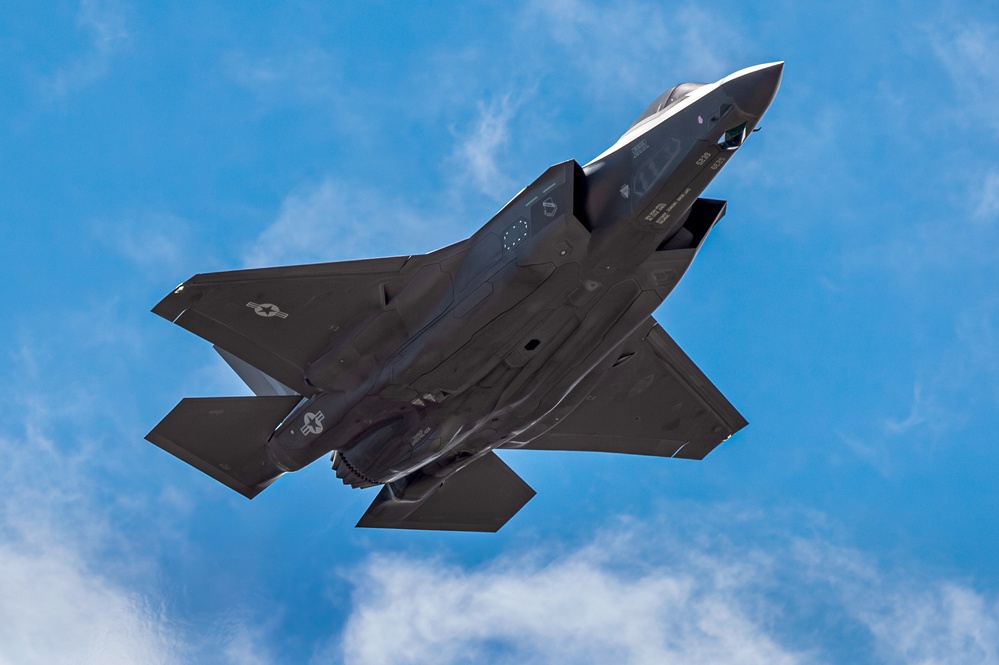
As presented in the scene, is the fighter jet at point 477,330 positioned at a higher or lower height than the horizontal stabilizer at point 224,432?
lower

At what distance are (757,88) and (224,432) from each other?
39.0 feet

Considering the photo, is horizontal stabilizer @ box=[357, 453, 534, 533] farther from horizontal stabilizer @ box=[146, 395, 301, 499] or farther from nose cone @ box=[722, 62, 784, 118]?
nose cone @ box=[722, 62, 784, 118]

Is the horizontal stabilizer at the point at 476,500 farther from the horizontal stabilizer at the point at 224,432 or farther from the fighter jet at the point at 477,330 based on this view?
the horizontal stabilizer at the point at 224,432

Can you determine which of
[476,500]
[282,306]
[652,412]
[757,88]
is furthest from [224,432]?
[757,88]

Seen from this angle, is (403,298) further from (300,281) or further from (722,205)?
(722,205)

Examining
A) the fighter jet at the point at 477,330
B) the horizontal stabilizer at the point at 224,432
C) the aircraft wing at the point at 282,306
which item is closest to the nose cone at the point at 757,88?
the fighter jet at the point at 477,330

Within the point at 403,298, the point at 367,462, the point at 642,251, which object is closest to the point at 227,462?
the point at 367,462

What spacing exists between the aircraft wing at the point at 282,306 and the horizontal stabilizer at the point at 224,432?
94 centimetres

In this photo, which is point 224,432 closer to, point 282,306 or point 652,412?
point 282,306

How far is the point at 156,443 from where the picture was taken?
23.9 meters

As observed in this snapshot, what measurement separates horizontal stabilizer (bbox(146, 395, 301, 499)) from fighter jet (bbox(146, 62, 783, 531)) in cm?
3

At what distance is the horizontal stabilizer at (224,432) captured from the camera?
23891mm

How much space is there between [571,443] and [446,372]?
20.5 feet

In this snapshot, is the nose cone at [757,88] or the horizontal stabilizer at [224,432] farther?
the horizontal stabilizer at [224,432]
